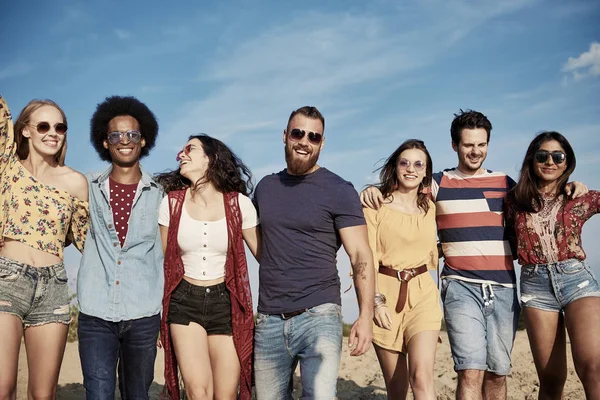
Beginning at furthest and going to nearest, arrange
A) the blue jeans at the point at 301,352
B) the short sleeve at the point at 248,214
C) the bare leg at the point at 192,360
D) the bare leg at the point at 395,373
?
1. the bare leg at the point at 395,373
2. the short sleeve at the point at 248,214
3. the bare leg at the point at 192,360
4. the blue jeans at the point at 301,352

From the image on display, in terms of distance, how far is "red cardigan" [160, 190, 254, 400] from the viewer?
16.3 feet

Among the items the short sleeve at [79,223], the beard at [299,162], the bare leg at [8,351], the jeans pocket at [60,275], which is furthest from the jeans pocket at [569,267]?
the bare leg at [8,351]

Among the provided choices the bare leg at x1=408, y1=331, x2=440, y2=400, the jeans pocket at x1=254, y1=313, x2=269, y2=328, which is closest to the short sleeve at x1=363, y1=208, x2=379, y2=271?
the bare leg at x1=408, y1=331, x2=440, y2=400

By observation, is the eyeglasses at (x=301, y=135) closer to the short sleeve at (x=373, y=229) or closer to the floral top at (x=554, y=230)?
the short sleeve at (x=373, y=229)

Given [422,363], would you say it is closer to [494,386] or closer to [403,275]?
[403,275]

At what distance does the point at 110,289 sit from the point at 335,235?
5.89 feet

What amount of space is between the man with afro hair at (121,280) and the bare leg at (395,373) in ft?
6.36

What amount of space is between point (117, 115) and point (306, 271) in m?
2.22

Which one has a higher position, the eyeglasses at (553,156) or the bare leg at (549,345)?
the eyeglasses at (553,156)

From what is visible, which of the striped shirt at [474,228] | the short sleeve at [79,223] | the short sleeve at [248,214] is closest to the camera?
the short sleeve at [248,214]

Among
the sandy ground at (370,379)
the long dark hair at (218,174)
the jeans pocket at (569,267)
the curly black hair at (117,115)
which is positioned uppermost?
the curly black hair at (117,115)

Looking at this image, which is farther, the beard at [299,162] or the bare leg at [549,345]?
the bare leg at [549,345]

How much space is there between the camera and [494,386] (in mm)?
5859

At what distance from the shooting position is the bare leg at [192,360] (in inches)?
190
